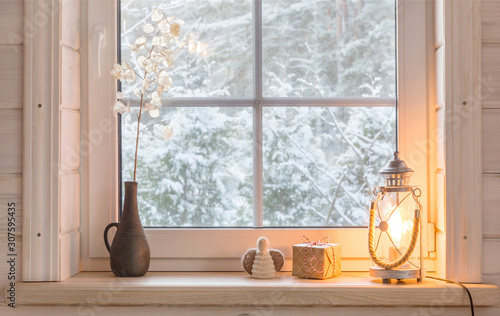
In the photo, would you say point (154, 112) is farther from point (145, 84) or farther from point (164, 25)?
point (164, 25)

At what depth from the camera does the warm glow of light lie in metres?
1.46

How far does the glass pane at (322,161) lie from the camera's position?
160 centimetres

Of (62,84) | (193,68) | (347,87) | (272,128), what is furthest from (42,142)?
(347,87)

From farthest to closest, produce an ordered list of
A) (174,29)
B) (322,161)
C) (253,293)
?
1. (322,161)
2. (174,29)
3. (253,293)

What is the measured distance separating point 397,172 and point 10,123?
99 centimetres

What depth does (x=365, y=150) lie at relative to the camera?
160 cm

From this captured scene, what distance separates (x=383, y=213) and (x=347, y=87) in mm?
373

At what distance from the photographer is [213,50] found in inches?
63.3

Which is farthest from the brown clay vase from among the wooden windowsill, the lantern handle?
the lantern handle

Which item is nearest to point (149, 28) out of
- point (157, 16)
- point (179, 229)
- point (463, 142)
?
point (157, 16)


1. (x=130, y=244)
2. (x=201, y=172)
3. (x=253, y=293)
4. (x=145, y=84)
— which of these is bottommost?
(x=253, y=293)

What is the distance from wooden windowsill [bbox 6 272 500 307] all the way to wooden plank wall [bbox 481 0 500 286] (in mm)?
84

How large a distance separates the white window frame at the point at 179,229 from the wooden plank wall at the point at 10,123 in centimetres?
18

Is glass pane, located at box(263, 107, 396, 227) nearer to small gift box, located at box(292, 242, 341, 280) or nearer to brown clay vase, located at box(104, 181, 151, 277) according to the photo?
small gift box, located at box(292, 242, 341, 280)
